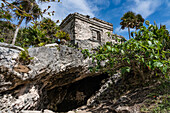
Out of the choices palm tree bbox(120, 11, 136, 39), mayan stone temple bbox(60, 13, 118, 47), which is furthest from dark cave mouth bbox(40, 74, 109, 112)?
palm tree bbox(120, 11, 136, 39)

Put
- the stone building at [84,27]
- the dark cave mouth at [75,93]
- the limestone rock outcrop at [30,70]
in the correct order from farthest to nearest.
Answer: the stone building at [84,27]
the dark cave mouth at [75,93]
the limestone rock outcrop at [30,70]

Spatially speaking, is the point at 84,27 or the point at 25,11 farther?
the point at 84,27

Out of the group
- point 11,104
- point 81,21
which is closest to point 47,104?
point 11,104

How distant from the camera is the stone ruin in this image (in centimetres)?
845

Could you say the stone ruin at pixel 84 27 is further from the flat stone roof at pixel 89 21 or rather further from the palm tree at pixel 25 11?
the palm tree at pixel 25 11

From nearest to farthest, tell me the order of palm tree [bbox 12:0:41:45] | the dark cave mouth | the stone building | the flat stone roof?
palm tree [bbox 12:0:41:45] → the dark cave mouth → the stone building → the flat stone roof

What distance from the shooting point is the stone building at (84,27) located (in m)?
8.45

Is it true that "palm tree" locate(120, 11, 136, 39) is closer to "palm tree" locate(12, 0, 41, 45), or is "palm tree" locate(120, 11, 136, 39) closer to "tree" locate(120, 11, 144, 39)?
"tree" locate(120, 11, 144, 39)

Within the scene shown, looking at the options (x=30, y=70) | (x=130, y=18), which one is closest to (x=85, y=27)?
(x=30, y=70)

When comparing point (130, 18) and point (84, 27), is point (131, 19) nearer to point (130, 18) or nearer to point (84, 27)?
point (130, 18)

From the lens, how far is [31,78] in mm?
3568

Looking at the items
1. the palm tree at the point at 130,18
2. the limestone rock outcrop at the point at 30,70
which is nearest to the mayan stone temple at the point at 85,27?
the limestone rock outcrop at the point at 30,70

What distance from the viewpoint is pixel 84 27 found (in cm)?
898

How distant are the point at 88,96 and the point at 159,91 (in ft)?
14.0
